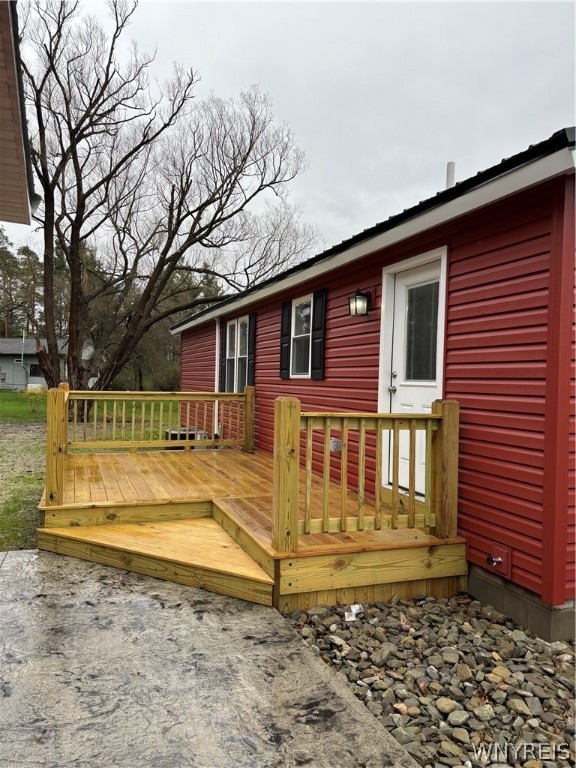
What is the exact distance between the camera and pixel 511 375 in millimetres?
2963

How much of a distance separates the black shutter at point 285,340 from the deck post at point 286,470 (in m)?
3.28

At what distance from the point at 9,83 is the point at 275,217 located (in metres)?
17.8

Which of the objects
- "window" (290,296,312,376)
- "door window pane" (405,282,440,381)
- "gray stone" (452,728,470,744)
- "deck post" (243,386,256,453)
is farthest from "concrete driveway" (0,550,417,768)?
"deck post" (243,386,256,453)

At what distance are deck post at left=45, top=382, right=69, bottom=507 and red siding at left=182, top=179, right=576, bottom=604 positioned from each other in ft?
9.66

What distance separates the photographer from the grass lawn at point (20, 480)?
4227 mm

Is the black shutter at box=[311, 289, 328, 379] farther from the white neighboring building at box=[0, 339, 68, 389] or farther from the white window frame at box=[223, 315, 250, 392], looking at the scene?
the white neighboring building at box=[0, 339, 68, 389]

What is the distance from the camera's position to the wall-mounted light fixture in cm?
446

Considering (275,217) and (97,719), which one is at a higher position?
(275,217)

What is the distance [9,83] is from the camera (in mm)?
2633

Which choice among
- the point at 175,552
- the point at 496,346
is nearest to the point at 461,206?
the point at 496,346

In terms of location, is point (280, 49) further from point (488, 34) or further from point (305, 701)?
point (305, 701)

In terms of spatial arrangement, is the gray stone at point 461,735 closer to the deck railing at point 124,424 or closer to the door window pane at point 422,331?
the door window pane at point 422,331

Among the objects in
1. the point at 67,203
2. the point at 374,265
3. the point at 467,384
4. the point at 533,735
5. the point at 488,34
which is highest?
the point at 67,203

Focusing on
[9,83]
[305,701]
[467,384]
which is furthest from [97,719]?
[9,83]
